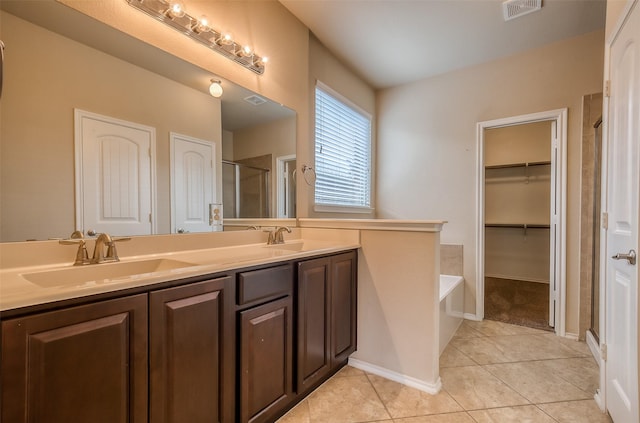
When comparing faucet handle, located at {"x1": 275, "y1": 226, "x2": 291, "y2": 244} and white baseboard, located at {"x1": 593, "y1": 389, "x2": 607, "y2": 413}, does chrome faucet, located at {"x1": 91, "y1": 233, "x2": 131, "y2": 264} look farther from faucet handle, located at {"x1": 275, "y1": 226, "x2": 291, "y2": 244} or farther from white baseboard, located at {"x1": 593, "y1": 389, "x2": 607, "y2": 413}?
white baseboard, located at {"x1": 593, "y1": 389, "x2": 607, "y2": 413}

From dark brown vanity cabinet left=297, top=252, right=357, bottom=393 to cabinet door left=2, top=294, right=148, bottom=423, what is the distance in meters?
0.80

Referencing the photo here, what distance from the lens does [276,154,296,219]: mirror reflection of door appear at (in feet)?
7.41

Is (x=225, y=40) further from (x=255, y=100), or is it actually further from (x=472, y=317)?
(x=472, y=317)

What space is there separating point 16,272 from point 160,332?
0.60 metres

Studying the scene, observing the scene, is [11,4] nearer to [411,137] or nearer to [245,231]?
[245,231]

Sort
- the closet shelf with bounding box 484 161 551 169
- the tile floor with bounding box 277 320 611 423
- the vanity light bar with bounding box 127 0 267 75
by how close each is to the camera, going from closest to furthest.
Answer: the vanity light bar with bounding box 127 0 267 75 < the tile floor with bounding box 277 320 611 423 < the closet shelf with bounding box 484 161 551 169

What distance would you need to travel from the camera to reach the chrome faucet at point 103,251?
119 cm

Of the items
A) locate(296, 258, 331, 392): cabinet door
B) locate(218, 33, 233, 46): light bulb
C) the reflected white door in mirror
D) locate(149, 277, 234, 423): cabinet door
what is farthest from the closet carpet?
locate(218, 33, 233, 46): light bulb

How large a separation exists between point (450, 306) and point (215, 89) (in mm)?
2539

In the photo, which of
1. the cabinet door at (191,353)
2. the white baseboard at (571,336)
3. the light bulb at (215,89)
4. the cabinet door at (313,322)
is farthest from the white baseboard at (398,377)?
the light bulb at (215,89)

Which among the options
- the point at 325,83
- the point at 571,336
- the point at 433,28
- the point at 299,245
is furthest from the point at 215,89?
the point at 571,336

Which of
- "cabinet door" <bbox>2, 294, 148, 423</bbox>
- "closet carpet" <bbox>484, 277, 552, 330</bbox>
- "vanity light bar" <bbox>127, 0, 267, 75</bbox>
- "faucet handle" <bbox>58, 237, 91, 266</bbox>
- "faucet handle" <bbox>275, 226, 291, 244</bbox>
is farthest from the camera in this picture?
"closet carpet" <bbox>484, 277, 552, 330</bbox>

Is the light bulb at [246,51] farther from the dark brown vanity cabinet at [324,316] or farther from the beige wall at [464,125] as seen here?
the beige wall at [464,125]

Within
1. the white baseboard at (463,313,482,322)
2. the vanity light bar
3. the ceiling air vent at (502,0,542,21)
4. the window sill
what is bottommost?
the white baseboard at (463,313,482,322)
